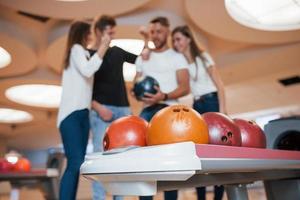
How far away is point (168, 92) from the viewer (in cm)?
196

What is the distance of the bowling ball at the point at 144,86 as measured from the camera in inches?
70.9

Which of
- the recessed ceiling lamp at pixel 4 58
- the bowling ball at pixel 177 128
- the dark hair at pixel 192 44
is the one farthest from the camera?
the recessed ceiling lamp at pixel 4 58

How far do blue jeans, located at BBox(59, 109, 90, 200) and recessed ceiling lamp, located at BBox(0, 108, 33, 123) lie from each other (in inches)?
244

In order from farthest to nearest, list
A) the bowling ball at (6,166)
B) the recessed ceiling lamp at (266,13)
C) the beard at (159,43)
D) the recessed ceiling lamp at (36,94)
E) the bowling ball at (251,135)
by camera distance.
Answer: the recessed ceiling lamp at (36,94) → the recessed ceiling lamp at (266,13) → the bowling ball at (6,166) → the beard at (159,43) → the bowling ball at (251,135)

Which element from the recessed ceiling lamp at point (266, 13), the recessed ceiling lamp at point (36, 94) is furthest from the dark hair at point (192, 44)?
the recessed ceiling lamp at point (36, 94)

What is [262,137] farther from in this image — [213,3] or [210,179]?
[213,3]

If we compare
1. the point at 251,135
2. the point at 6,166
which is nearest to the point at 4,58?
the point at 6,166

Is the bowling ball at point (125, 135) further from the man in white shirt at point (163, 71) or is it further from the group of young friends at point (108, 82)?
the man in white shirt at point (163, 71)

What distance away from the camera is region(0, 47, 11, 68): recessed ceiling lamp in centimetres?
434

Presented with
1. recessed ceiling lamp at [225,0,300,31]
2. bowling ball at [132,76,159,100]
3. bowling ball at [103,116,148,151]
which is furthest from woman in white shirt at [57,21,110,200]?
recessed ceiling lamp at [225,0,300,31]

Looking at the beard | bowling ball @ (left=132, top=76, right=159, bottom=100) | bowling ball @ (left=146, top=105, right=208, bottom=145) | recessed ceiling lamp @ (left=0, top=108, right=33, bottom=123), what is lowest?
bowling ball @ (left=146, top=105, right=208, bottom=145)

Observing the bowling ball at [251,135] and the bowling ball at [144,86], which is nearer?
the bowling ball at [251,135]

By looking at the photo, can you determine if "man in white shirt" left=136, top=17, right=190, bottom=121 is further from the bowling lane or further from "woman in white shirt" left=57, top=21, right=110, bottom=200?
the bowling lane

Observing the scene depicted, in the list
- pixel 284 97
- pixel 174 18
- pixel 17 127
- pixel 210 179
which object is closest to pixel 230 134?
pixel 210 179
